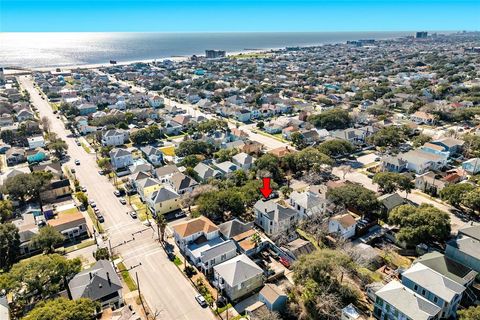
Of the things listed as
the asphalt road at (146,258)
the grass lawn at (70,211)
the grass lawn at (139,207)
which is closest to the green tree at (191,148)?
the asphalt road at (146,258)

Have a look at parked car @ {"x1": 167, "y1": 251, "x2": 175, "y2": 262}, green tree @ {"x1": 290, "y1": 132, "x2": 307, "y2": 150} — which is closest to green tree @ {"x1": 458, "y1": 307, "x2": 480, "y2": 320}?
parked car @ {"x1": 167, "y1": 251, "x2": 175, "y2": 262}

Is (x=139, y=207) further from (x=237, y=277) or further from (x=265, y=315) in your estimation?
(x=265, y=315)

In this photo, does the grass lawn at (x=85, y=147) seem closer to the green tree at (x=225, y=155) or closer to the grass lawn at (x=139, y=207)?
the grass lawn at (x=139, y=207)

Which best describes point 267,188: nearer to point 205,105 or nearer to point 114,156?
point 114,156

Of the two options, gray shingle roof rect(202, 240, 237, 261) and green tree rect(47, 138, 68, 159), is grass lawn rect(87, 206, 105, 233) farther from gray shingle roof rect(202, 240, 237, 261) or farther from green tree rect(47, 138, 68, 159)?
green tree rect(47, 138, 68, 159)

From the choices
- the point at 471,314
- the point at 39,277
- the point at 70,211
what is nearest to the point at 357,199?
the point at 471,314

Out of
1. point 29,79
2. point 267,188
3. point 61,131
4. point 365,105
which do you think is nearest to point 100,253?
point 267,188
